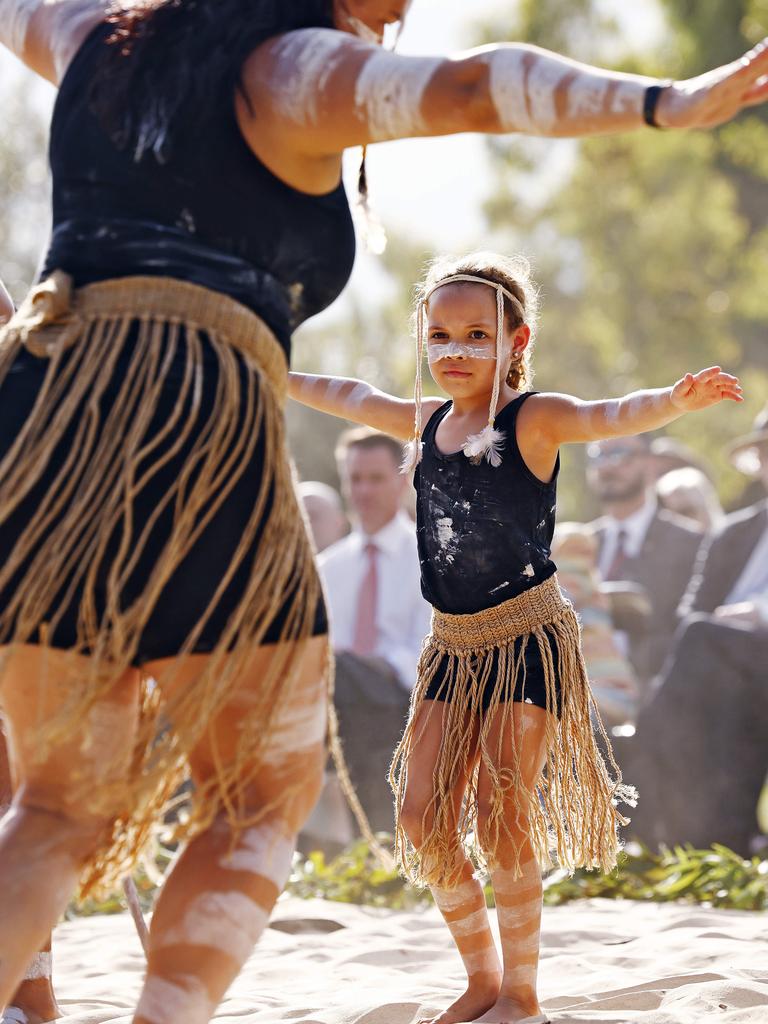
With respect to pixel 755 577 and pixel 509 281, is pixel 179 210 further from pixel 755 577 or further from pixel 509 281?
pixel 755 577

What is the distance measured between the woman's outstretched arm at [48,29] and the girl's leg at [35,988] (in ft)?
5.17

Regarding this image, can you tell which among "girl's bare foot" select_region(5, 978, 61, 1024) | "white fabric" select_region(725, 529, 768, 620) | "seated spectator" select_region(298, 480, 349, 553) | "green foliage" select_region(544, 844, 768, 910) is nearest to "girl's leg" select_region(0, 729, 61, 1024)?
"girl's bare foot" select_region(5, 978, 61, 1024)

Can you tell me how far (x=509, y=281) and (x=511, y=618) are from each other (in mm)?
897

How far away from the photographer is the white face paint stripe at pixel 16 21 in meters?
2.23

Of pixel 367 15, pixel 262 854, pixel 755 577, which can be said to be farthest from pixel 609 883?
pixel 367 15

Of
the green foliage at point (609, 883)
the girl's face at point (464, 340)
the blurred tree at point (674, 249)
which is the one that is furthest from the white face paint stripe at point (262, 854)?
the blurred tree at point (674, 249)

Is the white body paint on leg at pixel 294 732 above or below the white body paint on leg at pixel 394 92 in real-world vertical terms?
below

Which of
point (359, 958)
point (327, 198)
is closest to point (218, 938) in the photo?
point (327, 198)

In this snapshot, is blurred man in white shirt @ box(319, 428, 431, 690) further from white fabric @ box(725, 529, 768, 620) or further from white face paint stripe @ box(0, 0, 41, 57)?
white face paint stripe @ box(0, 0, 41, 57)

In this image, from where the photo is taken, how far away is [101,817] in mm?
1950

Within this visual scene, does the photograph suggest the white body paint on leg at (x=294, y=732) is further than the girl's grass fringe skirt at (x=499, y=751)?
No

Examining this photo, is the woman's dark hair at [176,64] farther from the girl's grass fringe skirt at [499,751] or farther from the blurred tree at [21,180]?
the blurred tree at [21,180]

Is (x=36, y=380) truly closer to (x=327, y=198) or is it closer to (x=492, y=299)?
(x=327, y=198)

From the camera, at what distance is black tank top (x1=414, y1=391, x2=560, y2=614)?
10.4 ft
